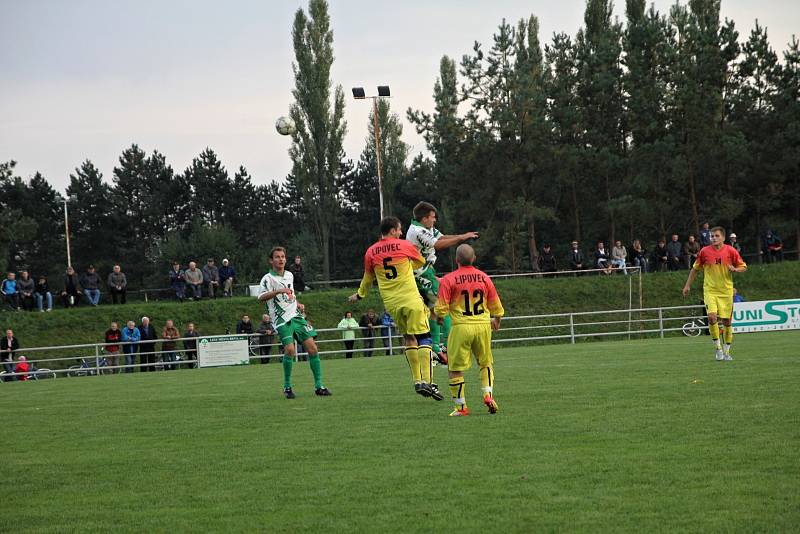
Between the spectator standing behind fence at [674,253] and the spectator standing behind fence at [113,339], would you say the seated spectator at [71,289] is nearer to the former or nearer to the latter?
the spectator standing behind fence at [113,339]

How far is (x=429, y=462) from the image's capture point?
7508mm

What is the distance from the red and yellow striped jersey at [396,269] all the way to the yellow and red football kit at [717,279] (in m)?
7.75

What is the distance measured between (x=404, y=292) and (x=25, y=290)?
104 ft

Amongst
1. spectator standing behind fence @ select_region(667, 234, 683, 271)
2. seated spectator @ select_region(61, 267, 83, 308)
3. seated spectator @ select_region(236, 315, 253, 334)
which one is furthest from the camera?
spectator standing behind fence @ select_region(667, 234, 683, 271)

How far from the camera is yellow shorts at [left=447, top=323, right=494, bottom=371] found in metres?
10.4

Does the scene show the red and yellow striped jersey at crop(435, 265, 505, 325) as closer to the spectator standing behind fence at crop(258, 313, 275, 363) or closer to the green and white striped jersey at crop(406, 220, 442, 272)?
the green and white striped jersey at crop(406, 220, 442, 272)

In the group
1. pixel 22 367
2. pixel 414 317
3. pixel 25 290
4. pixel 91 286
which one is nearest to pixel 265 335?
pixel 22 367

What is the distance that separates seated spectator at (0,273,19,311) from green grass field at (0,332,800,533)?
26851mm

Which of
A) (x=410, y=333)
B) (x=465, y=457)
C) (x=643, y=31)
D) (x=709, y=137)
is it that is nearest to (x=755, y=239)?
Answer: (x=709, y=137)

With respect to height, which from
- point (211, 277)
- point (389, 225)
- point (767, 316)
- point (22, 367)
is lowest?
point (22, 367)

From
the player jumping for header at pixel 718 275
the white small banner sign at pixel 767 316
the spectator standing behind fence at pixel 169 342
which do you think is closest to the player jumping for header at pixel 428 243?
the player jumping for header at pixel 718 275

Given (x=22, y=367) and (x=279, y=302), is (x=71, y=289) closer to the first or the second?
(x=22, y=367)

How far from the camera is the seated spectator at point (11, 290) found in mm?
38497

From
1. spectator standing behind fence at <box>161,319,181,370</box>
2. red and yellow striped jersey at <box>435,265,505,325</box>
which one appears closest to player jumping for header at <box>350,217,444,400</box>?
red and yellow striped jersey at <box>435,265,505,325</box>
